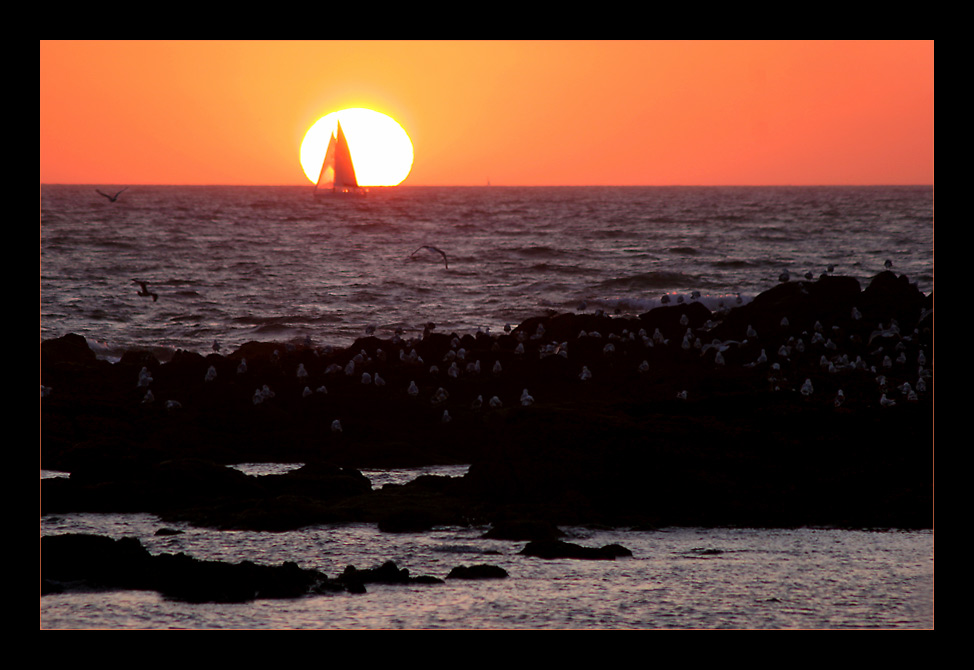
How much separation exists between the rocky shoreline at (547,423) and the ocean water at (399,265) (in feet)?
19.6

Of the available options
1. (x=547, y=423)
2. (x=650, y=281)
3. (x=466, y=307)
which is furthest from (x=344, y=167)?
(x=547, y=423)

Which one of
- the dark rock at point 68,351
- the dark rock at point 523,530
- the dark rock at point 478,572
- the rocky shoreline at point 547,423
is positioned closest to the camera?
the dark rock at point 478,572

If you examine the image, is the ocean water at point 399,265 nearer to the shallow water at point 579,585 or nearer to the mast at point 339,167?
the shallow water at point 579,585

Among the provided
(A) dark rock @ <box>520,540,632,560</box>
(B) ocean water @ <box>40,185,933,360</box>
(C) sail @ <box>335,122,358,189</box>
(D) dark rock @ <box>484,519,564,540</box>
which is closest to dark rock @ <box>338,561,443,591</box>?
(A) dark rock @ <box>520,540,632,560</box>

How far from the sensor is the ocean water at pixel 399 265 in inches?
1053

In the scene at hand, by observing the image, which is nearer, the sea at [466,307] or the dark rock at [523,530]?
the sea at [466,307]

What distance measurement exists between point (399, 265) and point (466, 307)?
11619mm

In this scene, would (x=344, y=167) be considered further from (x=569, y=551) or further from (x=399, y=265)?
(x=569, y=551)

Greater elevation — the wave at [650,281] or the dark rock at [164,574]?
the wave at [650,281]

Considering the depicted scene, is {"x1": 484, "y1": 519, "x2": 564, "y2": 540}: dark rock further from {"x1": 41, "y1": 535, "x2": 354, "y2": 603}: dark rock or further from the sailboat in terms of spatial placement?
the sailboat

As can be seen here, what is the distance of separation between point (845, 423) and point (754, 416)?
81 centimetres

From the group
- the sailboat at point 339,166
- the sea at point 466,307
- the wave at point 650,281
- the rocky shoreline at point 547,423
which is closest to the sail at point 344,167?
the sailboat at point 339,166
